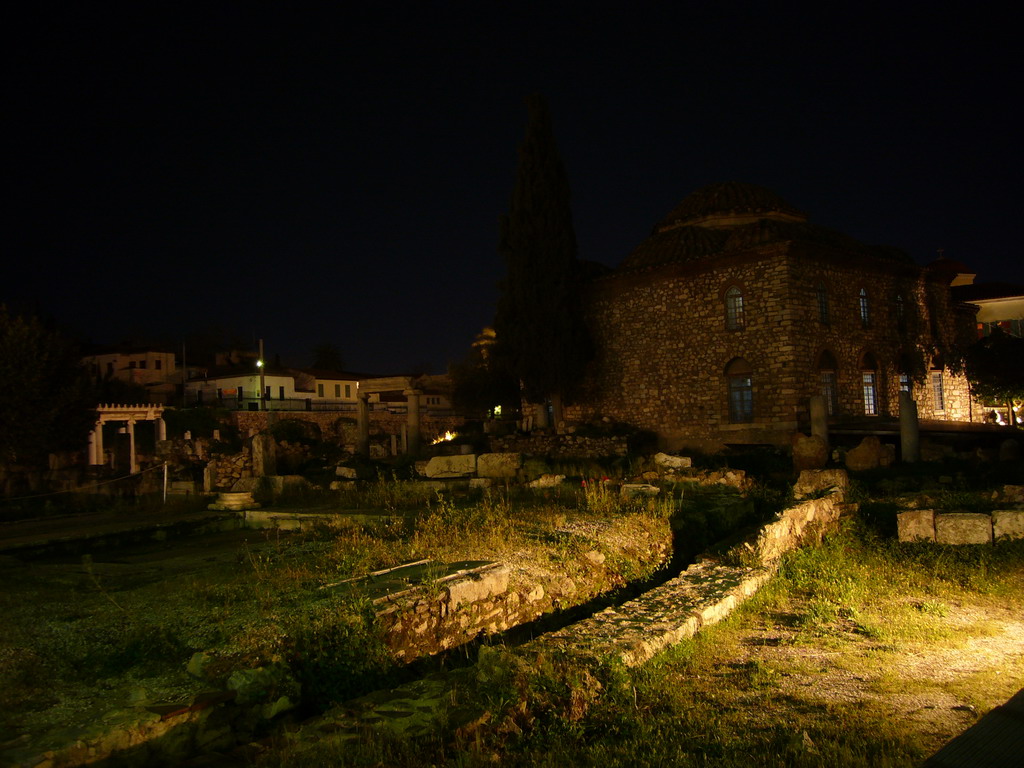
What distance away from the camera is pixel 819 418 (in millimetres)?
20875

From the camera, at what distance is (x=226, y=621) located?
581 centimetres

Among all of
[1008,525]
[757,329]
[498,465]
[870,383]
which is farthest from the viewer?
[870,383]

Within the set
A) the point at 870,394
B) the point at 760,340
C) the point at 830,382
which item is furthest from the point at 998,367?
the point at 760,340

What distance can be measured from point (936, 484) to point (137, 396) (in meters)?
42.9

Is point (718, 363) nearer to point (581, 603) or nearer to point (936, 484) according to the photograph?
point (936, 484)

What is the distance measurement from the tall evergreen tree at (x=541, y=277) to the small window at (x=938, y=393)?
13024 millimetres

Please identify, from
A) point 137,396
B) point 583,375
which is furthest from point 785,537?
point 137,396

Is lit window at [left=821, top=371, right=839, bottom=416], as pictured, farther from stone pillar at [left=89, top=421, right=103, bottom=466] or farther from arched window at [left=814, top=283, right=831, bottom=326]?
stone pillar at [left=89, top=421, right=103, bottom=466]

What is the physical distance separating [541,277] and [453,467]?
11338 mm

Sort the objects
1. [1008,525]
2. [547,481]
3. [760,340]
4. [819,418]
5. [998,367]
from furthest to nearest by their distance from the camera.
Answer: [998,367] → [760,340] → [819,418] → [547,481] → [1008,525]

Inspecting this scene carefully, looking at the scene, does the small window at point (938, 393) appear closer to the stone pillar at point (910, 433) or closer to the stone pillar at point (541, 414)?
the stone pillar at point (910, 433)

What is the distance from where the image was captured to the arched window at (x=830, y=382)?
2406cm

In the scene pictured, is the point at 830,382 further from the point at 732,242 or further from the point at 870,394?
the point at 732,242

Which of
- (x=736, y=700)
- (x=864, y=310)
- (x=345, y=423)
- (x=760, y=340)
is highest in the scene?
(x=864, y=310)
